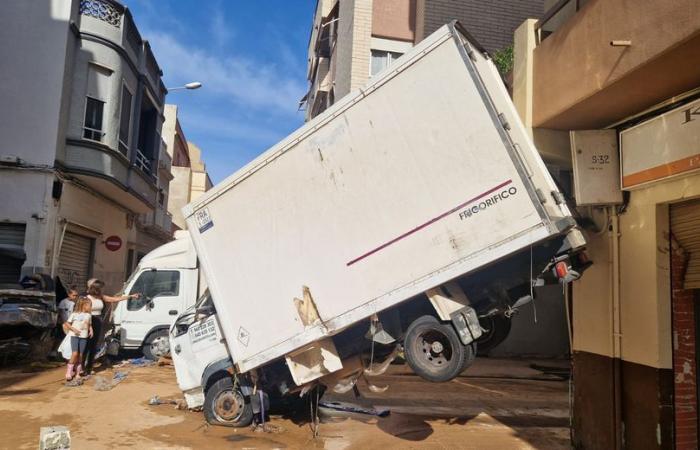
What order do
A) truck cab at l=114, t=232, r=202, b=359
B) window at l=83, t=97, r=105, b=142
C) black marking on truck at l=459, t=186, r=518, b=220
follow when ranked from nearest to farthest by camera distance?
1. black marking on truck at l=459, t=186, r=518, b=220
2. truck cab at l=114, t=232, r=202, b=359
3. window at l=83, t=97, r=105, b=142

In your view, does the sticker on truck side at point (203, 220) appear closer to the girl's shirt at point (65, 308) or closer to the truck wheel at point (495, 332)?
the truck wheel at point (495, 332)

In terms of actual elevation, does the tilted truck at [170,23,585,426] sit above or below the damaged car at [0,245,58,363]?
above

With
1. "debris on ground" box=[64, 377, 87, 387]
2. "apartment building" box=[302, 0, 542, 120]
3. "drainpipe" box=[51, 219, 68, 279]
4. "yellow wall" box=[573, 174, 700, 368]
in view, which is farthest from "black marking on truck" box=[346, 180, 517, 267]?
"drainpipe" box=[51, 219, 68, 279]

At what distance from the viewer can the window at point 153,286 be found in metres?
12.1

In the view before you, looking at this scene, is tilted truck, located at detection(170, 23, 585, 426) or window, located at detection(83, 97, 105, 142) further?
window, located at detection(83, 97, 105, 142)

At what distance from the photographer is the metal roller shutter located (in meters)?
5.17

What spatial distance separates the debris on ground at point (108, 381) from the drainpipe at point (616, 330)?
782cm

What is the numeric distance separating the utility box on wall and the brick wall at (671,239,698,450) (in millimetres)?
898

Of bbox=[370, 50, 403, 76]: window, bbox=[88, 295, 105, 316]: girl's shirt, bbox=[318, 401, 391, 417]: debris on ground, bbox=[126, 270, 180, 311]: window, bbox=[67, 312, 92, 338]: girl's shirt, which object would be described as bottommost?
bbox=[318, 401, 391, 417]: debris on ground

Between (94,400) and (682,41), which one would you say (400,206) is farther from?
(94,400)

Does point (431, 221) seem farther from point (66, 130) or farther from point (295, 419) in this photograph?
point (66, 130)

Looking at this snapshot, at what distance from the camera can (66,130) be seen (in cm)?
1372

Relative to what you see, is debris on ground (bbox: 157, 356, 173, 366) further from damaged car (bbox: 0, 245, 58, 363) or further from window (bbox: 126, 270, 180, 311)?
damaged car (bbox: 0, 245, 58, 363)

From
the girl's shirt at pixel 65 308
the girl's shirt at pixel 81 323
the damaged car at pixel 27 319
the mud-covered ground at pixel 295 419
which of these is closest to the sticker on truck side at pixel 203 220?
the mud-covered ground at pixel 295 419
